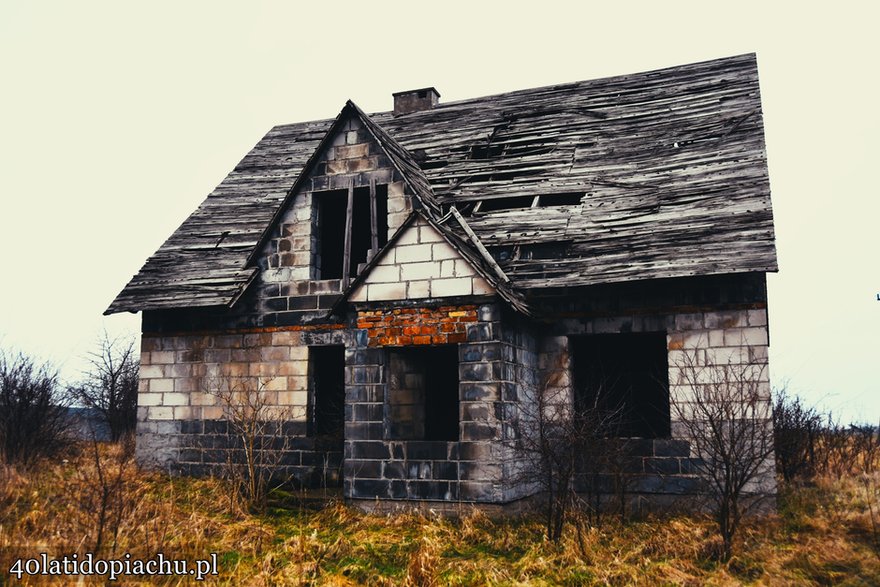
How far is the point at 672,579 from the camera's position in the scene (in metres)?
7.36

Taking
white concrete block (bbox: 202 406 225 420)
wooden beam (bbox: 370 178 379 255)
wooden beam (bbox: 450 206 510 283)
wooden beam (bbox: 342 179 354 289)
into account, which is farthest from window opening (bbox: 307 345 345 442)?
wooden beam (bbox: 450 206 510 283)

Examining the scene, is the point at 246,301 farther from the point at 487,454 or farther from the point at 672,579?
the point at 672,579

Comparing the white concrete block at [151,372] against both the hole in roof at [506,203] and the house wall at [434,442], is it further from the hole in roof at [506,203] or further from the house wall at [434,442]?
the hole in roof at [506,203]

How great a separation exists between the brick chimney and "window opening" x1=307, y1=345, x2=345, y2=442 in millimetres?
7698

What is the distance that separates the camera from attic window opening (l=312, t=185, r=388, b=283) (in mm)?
12656

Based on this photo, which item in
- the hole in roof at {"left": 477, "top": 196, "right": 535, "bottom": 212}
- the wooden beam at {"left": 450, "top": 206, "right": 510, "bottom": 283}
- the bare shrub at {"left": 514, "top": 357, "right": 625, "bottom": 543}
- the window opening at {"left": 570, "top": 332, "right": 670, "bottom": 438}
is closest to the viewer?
the bare shrub at {"left": 514, "top": 357, "right": 625, "bottom": 543}

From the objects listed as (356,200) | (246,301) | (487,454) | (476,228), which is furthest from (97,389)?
(487,454)

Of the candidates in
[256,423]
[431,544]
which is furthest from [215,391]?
[431,544]

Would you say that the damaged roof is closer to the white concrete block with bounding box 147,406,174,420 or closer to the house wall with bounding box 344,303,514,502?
the house wall with bounding box 344,303,514,502

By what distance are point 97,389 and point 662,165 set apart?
19.1 metres

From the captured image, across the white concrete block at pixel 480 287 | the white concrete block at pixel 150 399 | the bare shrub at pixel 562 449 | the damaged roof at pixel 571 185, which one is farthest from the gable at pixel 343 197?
the bare shrub at pixel 562 449

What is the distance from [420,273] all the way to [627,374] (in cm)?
375

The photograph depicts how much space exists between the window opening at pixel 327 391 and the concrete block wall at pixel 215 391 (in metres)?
0.19

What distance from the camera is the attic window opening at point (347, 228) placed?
1266 centimetres
